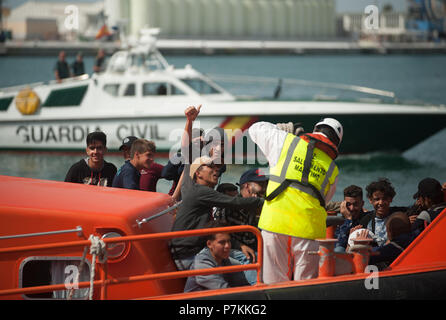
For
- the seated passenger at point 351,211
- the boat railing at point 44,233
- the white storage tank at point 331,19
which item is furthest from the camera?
the white storage tank at point 331,19

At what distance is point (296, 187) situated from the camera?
13.7 feet

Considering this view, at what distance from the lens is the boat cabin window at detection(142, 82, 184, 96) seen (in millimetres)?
15586

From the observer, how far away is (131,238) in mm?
4012

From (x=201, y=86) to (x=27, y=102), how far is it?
13.5 feet

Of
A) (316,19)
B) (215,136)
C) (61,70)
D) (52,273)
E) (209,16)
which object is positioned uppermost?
(209,16)

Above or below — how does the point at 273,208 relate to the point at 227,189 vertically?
above

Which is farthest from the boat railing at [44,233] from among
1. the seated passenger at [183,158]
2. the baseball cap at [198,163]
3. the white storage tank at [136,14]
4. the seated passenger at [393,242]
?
the white storage tank at [136,14]

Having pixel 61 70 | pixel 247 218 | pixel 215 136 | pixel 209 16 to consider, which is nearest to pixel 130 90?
pixel 61 70

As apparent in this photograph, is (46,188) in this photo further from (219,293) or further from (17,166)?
(17,166)

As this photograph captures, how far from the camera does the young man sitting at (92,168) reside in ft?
18.4

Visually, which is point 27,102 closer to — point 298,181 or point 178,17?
point 298,181

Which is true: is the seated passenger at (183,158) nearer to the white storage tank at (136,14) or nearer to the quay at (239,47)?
the quay at (239,47)

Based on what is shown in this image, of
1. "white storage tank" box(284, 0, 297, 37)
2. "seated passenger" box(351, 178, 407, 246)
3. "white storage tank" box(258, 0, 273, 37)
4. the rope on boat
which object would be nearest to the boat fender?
"seated passenger" box(351, 178, 407, 246)

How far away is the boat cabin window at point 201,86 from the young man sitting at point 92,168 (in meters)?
10.1
